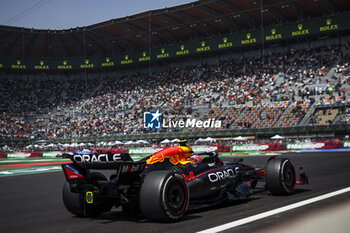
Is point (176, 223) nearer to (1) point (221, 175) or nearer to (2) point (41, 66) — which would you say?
(1) point (221, 175)

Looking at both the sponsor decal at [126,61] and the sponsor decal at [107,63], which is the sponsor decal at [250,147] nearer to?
the sponsor decal at [126,61]

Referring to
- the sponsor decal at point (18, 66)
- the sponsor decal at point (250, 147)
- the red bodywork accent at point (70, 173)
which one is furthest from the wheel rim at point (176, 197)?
the sponsor decal at point (18, 66)

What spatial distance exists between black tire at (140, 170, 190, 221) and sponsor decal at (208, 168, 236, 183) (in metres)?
1.33

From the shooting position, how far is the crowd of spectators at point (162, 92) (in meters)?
43.1

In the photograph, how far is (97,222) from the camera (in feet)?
21.7

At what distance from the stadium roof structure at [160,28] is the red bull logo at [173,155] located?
4155 cm

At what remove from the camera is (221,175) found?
25.5ft

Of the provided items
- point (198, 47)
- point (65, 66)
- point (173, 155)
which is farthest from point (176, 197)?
point (65, 66)

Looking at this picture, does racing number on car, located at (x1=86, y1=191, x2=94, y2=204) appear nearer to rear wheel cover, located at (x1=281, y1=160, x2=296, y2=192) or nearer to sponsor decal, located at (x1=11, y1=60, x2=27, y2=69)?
rear wheel cover, located at (x1=281, y1=160, x2=296, y2=192)

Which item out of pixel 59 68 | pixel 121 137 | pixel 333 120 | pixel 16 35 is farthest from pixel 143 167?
pixel 59 68

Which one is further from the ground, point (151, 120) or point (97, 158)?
point (151, 120)

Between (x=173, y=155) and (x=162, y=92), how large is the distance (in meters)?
46.7

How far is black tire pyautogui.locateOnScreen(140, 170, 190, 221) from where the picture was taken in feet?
19.3

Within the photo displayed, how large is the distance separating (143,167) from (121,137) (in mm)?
42610
